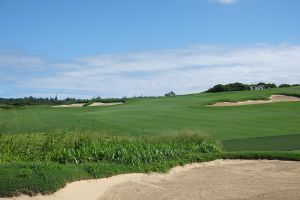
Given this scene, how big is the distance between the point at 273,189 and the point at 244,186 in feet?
2.86

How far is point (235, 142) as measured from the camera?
→ 2652 centimetres

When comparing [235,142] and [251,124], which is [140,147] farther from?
[251,124]

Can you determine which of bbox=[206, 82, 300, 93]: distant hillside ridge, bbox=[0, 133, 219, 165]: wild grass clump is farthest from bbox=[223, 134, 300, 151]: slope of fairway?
bbox=[206, 82, 300, 93]: distant hillside ridge

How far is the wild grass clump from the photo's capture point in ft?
53.2

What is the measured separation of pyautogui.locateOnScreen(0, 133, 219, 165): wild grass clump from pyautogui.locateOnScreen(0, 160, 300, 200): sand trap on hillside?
1.25 meters

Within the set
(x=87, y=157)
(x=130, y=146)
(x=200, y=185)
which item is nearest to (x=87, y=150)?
(x=87, y=157)

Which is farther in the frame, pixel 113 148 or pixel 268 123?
pixel 268 123

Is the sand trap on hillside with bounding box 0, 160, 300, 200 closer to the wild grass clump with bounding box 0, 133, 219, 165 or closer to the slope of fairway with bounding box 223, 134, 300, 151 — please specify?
the wild grass clump with bounding box 0, 133, 219, 165

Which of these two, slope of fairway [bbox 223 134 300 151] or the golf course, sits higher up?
the golf course

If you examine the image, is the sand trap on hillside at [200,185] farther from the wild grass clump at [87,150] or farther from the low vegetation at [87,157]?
the wild grass clump at [87,150]

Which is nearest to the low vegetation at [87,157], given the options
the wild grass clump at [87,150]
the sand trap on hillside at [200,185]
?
the wild grass clump at [87,150]

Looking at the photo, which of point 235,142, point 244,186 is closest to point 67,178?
point 244,186

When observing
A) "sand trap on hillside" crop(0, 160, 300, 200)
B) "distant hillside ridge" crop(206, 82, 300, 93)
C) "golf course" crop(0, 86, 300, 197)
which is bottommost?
"sand trap on hillside" crop(0, 160, 300, 200)

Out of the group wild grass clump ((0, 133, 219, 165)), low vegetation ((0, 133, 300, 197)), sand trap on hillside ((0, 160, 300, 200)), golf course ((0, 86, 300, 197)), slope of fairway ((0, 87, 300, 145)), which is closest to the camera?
low vegetation ((0, 133, 300, 197))
